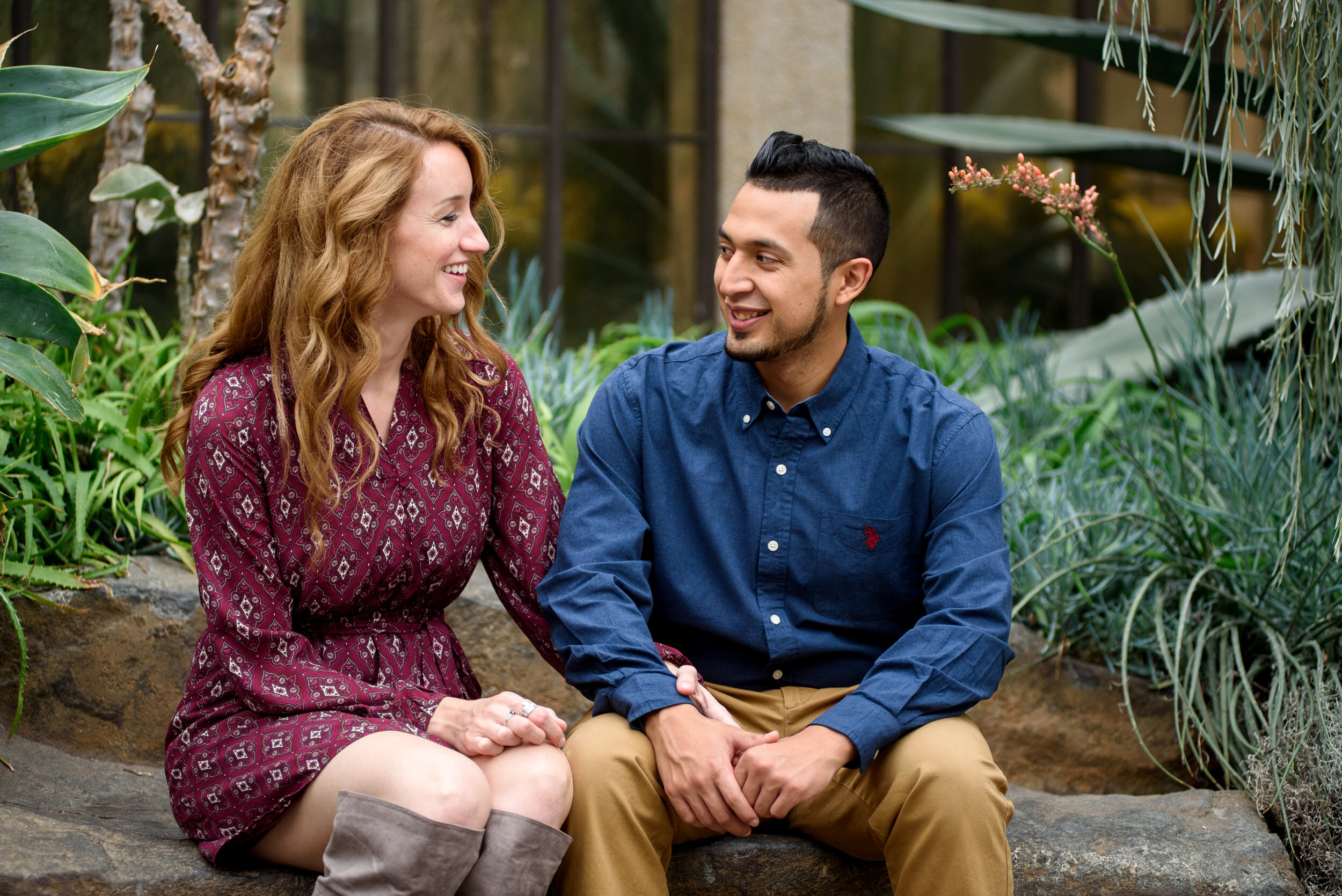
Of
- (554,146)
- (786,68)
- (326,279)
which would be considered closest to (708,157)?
(786,68)

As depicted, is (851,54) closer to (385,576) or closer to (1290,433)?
(1290,433)

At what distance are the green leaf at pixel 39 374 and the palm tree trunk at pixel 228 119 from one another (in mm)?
988

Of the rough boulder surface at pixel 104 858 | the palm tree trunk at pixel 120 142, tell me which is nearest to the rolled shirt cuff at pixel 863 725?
the rough boulder surface at pixel 104 858

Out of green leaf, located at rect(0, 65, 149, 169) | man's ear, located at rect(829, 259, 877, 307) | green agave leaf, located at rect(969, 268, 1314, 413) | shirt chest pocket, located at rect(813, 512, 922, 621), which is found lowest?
shirt chest pocket, located at rect(813, 512, 922, 621)

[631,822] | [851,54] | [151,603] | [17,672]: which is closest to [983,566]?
[631,822]

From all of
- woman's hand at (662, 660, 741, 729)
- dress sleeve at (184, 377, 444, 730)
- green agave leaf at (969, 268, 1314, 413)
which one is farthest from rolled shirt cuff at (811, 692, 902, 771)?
green agave leaf at (969, 268, 1314, 413)

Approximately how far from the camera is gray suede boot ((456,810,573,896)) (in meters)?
1.94

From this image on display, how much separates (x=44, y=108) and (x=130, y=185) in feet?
3.21

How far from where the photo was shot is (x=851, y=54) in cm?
658

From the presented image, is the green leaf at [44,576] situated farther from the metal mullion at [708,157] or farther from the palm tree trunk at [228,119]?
the metal mullion at [708,157]

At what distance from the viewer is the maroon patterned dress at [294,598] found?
2.03 meters

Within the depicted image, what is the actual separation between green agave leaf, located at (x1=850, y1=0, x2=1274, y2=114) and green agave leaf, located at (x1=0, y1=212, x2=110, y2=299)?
10.1 ft

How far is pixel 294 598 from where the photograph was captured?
2164 mm

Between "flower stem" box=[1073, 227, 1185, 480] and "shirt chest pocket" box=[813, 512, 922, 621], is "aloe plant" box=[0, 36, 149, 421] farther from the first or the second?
"flower stem" box=[1073, 227, 1185, 480]
